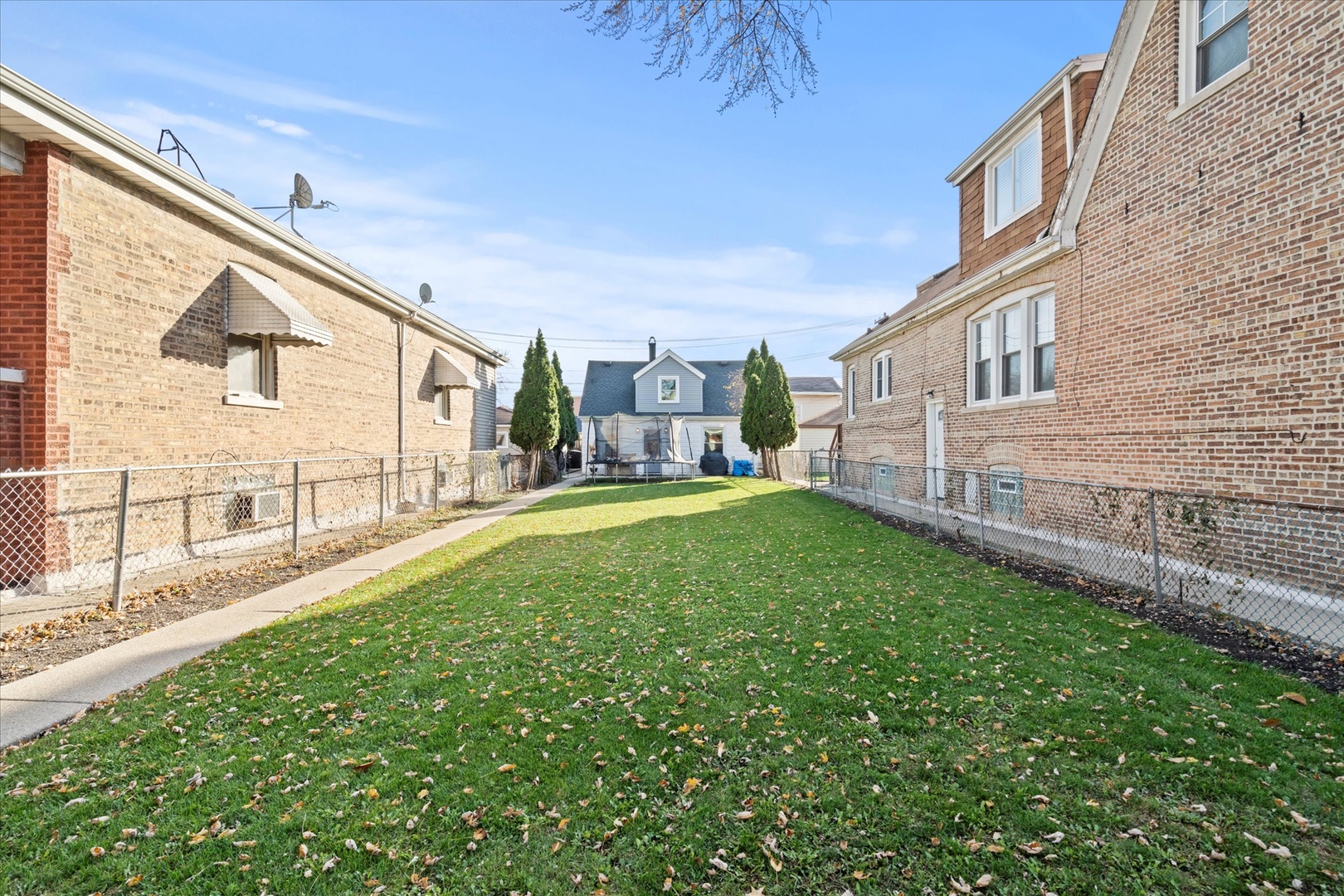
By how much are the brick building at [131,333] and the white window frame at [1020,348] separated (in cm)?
1171

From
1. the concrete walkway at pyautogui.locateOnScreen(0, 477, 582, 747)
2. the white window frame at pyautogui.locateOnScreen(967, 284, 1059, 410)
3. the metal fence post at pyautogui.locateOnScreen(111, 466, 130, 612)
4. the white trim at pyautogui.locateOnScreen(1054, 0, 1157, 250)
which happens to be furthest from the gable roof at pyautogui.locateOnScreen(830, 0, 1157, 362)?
the metal fence post at pyautogui.locateOnScreen(111, 466, 130, 612)

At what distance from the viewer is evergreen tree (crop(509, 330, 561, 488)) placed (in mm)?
21859

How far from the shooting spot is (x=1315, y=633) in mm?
5094

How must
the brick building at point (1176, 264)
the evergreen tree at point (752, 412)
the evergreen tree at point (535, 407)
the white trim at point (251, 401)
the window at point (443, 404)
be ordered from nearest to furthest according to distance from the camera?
the brick building at point (1176, 264) → the white trim at point (251, 401) → the window at point (443, 404) → the evergreen tree at point (535, 407) → the evergreen tree at point (752, 412)

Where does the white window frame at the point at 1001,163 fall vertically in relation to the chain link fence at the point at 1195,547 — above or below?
above

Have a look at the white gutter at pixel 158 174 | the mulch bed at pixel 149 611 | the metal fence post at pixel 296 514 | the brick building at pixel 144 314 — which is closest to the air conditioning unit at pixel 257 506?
the brick building at pixel 144 314

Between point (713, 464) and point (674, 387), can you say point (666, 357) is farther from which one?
point (713, 464)

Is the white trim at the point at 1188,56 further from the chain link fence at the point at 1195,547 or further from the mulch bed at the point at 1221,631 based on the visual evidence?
the mulch bed at the point at 1221,631

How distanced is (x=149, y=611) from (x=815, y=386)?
37162 millimetres

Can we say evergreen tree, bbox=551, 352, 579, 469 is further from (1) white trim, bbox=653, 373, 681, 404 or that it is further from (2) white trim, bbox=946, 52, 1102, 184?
(2) white trim, bbox=946, 52, 1102, 184

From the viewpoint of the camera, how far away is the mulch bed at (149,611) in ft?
16.2

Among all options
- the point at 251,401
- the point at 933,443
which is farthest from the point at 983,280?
the point at 251,401

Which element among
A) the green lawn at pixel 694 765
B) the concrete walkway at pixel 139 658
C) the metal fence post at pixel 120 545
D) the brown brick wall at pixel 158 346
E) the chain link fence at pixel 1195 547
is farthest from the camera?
the brown brick wall at pixel 158 346

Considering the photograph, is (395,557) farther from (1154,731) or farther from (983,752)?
(1154,731)
